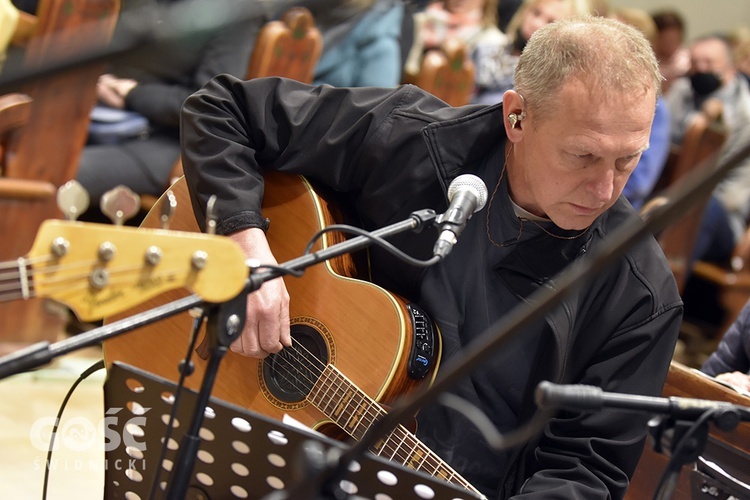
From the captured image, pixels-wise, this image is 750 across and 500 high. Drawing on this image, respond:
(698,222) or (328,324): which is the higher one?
(328,324)

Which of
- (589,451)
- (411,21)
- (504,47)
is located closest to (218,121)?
(589,451)

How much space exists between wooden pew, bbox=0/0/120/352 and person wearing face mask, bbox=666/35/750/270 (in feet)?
11.0

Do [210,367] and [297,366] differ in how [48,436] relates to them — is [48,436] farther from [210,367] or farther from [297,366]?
[210,367]

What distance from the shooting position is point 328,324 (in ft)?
6.82

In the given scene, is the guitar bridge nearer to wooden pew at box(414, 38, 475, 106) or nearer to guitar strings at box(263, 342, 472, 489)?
guitar strings at box(263, 342, 472, 489)

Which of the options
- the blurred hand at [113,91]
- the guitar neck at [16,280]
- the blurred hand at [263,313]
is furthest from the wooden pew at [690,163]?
the guitar neck at [16,280]

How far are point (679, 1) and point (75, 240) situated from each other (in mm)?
8489

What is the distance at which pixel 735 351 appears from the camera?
260 cm

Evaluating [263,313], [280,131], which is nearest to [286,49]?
[280,131]

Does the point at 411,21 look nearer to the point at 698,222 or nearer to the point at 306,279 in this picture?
the point at 698,222

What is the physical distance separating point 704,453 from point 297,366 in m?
0.92

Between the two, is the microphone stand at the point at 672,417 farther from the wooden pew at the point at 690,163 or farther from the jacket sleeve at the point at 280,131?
the wooden pew at the point at 690,163

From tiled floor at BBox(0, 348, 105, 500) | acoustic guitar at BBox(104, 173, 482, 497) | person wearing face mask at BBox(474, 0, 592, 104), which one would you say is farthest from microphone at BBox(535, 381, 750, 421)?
person wearing face mask at BBox(474, 0, 592, 104)

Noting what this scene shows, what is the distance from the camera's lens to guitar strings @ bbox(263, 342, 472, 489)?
190 cm
